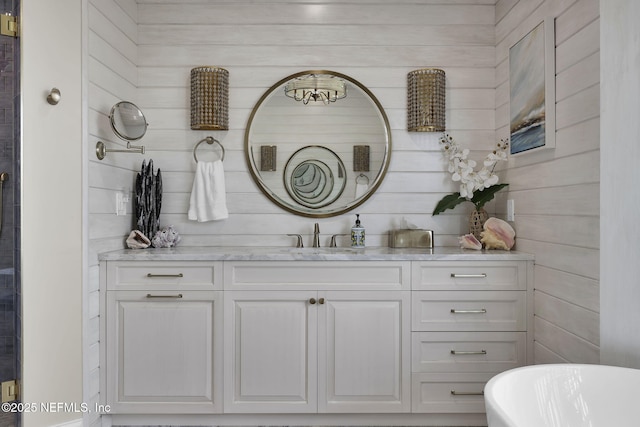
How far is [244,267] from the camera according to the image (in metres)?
2.34

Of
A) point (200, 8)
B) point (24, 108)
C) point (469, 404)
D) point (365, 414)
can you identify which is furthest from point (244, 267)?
point (200, 8)

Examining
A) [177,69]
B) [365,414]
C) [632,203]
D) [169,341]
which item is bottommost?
[365,414]

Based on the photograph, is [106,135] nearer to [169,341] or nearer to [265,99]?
[265,99]

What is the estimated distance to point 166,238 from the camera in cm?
270

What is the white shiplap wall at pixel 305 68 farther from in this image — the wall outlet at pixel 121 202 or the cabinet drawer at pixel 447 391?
the cabinet drawer at pixel 447 391

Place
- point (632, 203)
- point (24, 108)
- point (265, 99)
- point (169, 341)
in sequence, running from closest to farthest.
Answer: point (632, 203), point (24, 108), point (169, 341), point (265, 99)

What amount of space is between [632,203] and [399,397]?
54.9 inches

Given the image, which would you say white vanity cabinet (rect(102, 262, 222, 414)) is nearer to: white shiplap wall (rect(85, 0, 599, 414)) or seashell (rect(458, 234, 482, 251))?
white shiplap wall (rect(85, 0, 599, 414))

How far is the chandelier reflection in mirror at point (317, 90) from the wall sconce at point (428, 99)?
0.44 m

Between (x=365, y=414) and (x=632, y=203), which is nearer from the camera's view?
(x=632, y=203)

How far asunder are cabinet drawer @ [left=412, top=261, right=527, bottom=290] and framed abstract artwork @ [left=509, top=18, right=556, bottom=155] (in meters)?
0.63

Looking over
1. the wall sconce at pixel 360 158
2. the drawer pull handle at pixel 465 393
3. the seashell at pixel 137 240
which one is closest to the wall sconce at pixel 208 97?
the seashell at pixel 137 240

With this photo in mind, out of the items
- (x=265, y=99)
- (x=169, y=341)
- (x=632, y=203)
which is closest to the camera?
(x=632, y=203)

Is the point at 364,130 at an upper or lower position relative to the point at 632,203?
upper
